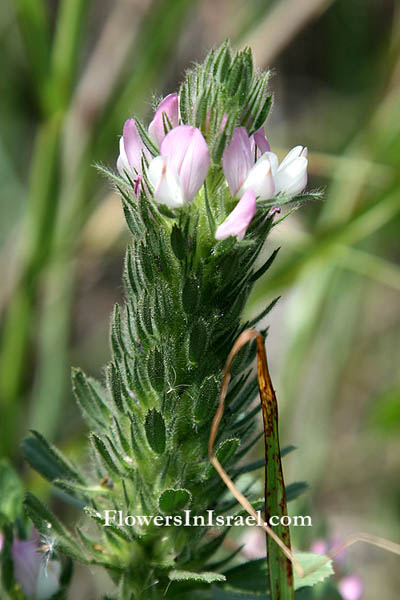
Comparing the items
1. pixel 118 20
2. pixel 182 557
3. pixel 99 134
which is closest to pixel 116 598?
pixel 182 557

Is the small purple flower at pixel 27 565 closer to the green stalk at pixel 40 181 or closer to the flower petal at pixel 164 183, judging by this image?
the flower petal at pixel 164 183

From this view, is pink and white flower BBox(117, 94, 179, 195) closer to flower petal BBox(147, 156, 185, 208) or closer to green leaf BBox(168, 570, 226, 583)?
flower petal BBox(147, 156, 185, 208)

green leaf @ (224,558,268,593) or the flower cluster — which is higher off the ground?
the flower cluster

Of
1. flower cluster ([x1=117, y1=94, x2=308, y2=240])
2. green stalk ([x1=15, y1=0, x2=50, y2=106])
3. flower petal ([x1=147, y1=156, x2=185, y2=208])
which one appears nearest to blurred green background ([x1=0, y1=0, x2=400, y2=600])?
green stalk ([x1=15, y1=0, x2=50, y2=106])

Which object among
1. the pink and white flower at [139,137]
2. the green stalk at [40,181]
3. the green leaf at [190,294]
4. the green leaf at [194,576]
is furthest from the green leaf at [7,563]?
the green stalk at [40,181]

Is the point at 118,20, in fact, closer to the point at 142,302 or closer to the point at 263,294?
the point at 263,294
